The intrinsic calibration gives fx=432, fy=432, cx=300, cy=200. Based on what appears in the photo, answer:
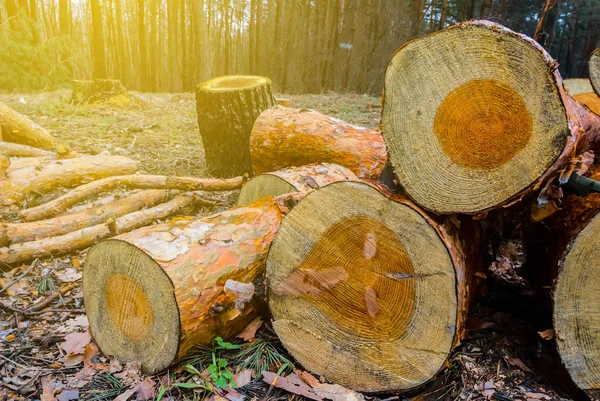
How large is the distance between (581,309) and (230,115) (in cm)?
313

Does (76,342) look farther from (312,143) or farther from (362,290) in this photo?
(312,143)

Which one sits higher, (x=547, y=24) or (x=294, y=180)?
(x=547, y=24)

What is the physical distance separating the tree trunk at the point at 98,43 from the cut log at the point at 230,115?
5.25ft

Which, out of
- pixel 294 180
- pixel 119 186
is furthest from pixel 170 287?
pixel 119 186

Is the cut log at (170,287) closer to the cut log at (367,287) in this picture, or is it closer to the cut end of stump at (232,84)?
the cut log at (367,287)

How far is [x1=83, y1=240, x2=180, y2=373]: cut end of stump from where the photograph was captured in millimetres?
1720

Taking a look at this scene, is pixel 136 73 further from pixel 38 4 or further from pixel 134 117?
pixel 38 4

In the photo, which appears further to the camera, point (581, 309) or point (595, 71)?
point (595, 71)

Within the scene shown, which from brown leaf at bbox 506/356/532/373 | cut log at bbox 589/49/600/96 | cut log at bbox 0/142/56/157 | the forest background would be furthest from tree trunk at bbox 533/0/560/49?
cut log at bbox 0/142/56/157

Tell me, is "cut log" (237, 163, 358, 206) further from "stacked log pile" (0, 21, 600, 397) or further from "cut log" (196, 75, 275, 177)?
"cut log" (196, 75, 275, 177)

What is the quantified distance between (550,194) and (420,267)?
538 millimetres

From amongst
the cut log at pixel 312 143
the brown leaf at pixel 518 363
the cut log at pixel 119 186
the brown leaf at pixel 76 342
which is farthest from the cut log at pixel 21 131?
the brown leaf at pixel 518 363

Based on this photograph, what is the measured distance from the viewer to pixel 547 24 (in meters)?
3.57

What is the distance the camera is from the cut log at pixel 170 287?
172 cm
